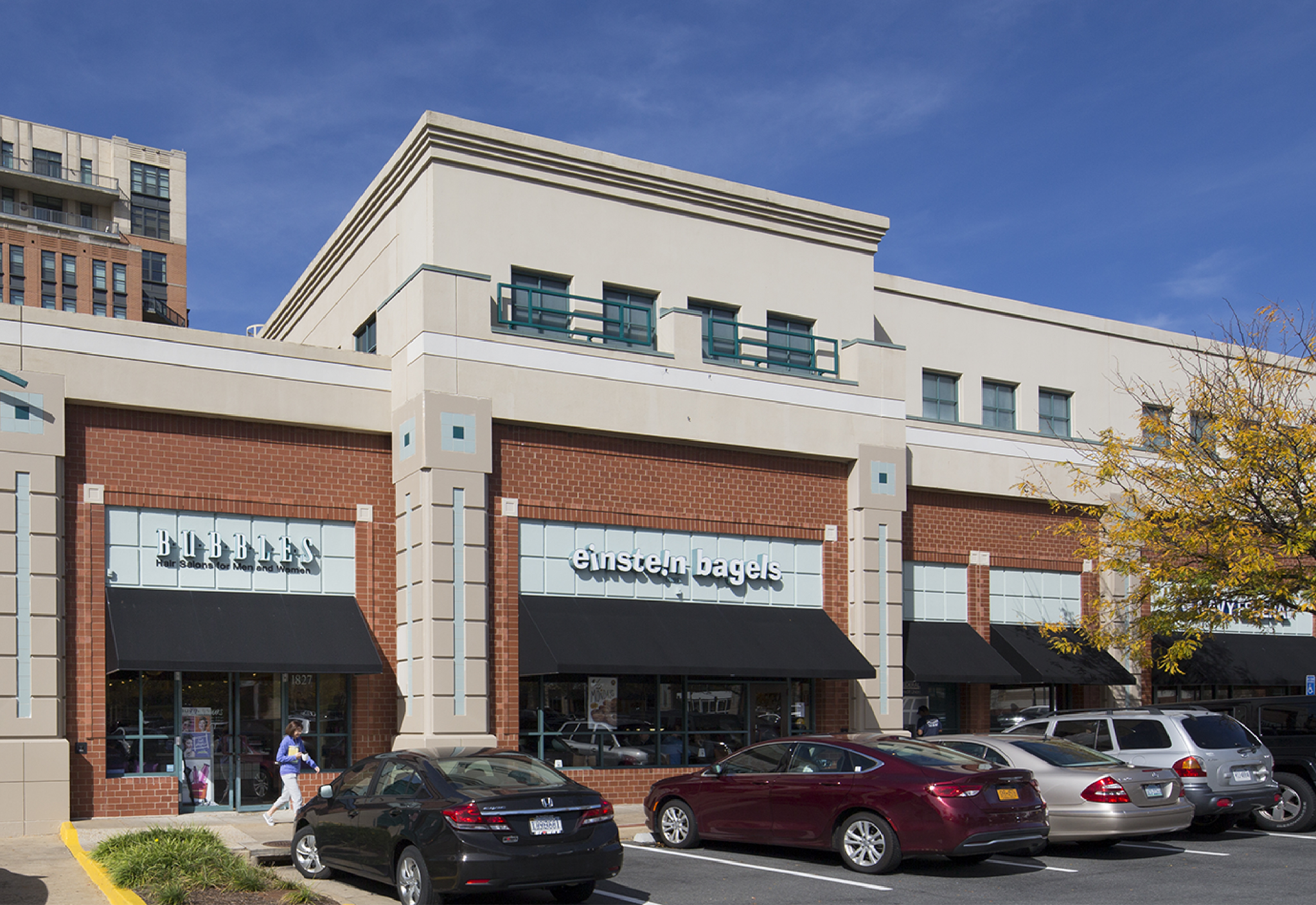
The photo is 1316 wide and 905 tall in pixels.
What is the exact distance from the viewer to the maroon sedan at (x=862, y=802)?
13.2 m

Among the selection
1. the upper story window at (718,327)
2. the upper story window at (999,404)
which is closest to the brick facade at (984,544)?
the upper story window at (999,404)

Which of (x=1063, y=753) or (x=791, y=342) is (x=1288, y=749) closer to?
(x=1063, y=753)

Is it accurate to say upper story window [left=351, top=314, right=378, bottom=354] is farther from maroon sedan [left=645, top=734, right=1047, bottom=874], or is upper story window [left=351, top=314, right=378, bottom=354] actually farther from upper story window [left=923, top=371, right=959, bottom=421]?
upper story window [left=923, top=371, right=959, bottom=421]

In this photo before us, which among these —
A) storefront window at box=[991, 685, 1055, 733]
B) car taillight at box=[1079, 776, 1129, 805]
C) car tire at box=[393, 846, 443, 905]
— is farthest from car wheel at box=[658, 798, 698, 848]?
storefront window at box=[991, 685, 1055, 733]

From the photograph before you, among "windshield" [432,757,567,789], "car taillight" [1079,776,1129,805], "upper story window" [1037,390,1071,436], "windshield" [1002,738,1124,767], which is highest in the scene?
"upper story window" [1037,390,1071,436]

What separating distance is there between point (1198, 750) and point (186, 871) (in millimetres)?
12137

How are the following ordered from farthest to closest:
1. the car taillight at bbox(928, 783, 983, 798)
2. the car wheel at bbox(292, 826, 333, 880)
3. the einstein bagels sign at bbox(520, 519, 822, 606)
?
the einstein bagels sign at bbox(520, 519, 822, 606)
the car wheel at bbox(292, 826, 333, 880)
the car taillight at bbox(928, 783, 983, 798)

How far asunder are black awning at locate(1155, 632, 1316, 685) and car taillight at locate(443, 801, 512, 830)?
1956 centimetres

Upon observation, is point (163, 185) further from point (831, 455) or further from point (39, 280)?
point (831, 455)

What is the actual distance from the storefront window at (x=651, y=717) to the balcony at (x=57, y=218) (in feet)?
330

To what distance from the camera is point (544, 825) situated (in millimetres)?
11359

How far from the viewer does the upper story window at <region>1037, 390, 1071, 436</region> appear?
94.2 ft

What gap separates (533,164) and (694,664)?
29.3ft

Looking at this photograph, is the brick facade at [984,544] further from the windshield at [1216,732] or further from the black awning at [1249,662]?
the windshield at [1216,732]
